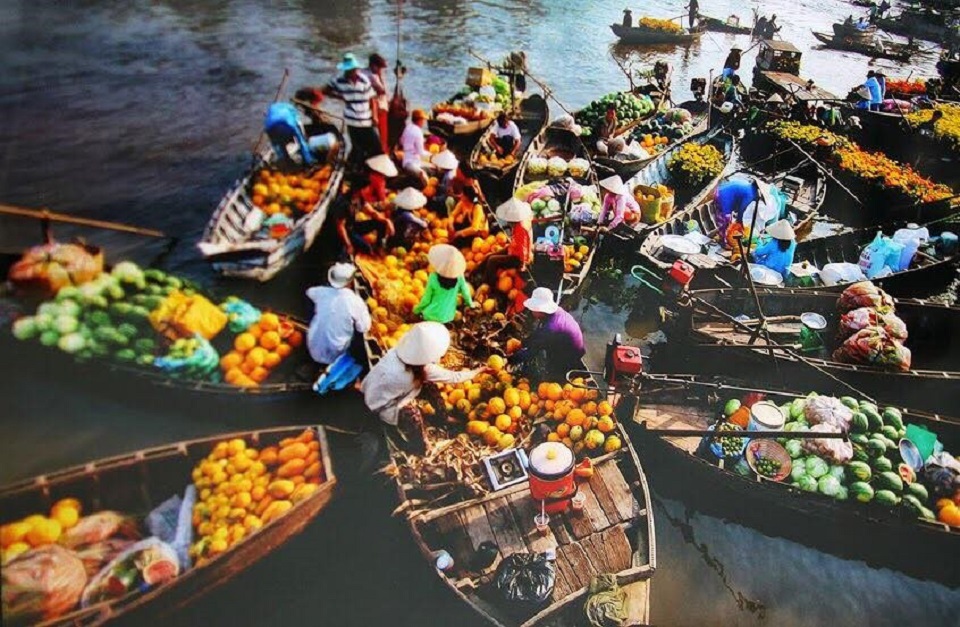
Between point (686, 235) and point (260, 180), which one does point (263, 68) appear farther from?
point (686, 235)

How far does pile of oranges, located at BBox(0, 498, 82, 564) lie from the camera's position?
409 centimetres

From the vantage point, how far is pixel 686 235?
10391 mm

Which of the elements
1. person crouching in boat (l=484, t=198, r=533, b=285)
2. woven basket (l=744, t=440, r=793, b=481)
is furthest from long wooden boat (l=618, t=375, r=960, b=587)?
person crouching in boat (l=484, t=198, r=533, b=285)

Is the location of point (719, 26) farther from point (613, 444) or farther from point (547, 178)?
point (613, 444)

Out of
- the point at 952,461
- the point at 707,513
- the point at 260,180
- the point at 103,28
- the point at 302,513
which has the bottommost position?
the point at 707,513

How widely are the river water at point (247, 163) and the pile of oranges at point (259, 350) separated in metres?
0.50

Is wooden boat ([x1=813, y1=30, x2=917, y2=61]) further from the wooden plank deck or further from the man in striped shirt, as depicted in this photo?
the wooden plank deck

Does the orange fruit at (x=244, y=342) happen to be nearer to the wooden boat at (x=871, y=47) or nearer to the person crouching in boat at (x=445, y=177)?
the person crouching in boat at (x=445, y=177)

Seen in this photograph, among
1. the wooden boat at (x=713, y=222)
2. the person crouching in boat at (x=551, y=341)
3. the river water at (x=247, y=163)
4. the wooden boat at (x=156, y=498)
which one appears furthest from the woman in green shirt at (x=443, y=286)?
the wooden boat at (x=713, y=222)

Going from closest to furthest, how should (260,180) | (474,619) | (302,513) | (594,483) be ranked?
(474,619)
(302,513)
(594,483)
(260,180)

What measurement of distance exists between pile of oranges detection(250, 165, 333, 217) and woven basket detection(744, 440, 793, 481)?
26.3 ft

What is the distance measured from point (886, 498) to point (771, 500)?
1.18m

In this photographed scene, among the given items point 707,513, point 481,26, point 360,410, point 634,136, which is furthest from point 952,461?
point 481,26

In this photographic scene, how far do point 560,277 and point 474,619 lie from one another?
5.31m
